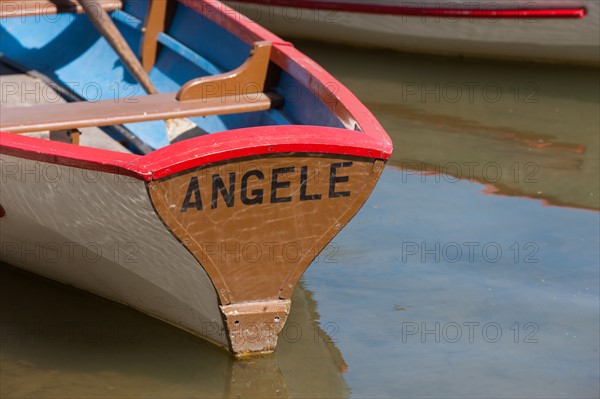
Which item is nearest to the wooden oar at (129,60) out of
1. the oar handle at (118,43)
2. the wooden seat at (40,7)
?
the oar handle at (118,43)

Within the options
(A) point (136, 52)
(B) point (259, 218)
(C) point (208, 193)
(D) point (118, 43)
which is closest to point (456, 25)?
(A) point (136, 52)

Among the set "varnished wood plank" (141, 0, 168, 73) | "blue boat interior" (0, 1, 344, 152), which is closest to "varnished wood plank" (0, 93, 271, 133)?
"blue boat interior" (0, 1, 344, 152)

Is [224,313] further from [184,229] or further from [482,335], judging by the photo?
[482,335]

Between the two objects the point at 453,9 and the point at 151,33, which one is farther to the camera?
the point at 453,9

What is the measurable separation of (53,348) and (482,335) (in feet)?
6.12

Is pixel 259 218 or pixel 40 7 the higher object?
pixel 40 7

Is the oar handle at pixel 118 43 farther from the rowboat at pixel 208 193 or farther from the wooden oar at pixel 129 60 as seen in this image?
the rowboat at pixel 208 193

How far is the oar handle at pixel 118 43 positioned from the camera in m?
5.54

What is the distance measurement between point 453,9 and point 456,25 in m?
0.13

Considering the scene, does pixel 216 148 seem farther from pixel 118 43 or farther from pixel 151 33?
pixel 151 33

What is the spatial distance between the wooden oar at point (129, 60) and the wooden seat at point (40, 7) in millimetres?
435

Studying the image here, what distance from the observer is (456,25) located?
7.98 m

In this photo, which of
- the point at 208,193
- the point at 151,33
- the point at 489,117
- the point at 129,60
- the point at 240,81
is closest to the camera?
the point at 208,193

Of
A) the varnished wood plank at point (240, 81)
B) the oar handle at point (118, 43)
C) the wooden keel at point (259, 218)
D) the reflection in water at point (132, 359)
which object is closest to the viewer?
the wooden keel at point (259, 218)
